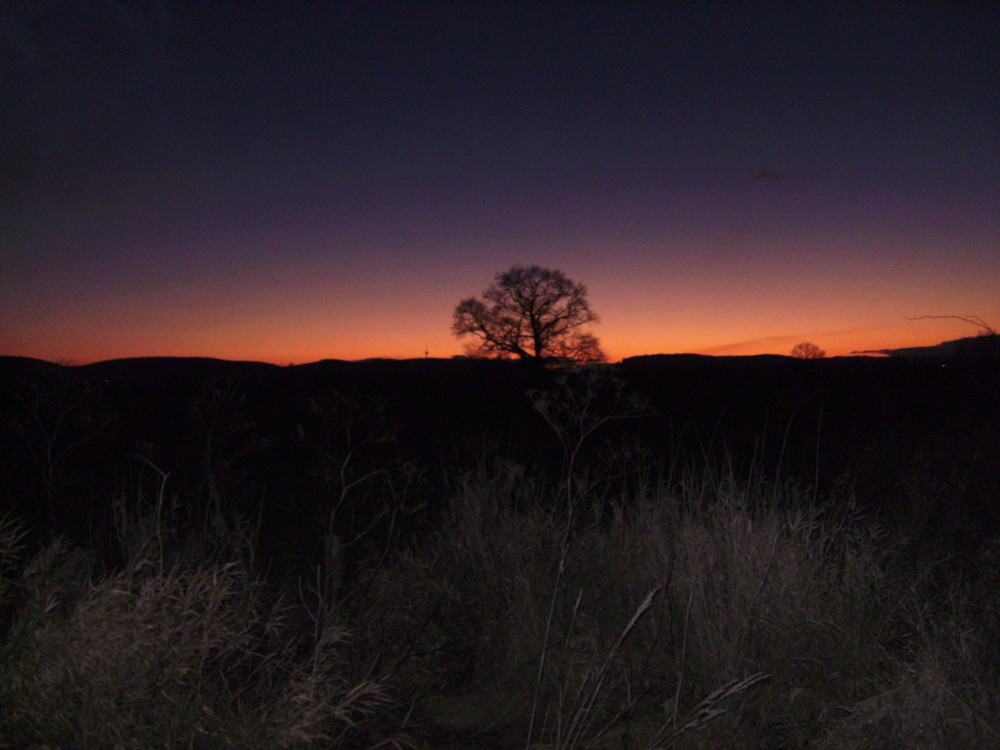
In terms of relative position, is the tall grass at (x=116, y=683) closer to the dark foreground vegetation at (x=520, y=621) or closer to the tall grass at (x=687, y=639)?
the dark foreground vegetation at (x=520, y=621)

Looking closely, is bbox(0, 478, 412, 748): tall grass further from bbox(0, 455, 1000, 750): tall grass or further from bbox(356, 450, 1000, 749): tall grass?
bbox(356, 450, 1000, 749): tall grass

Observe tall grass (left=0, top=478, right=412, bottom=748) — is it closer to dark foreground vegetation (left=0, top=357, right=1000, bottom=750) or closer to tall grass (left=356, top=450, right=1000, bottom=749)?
dark foreground vegetation (left=0, top=357, right=1000, bottom=750)

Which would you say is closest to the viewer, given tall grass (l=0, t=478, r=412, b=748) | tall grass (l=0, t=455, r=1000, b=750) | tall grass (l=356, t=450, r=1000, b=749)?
tall grass (l=0, t=478, r=412, b=748)

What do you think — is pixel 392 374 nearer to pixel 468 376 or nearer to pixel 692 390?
pixel 468 376

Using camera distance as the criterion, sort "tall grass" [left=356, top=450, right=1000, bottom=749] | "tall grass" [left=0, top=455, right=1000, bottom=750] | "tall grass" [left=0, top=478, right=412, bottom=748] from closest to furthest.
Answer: "tall grass" [left=0, top=478, right=412, bottom=748] → "tall grass" [left=0, top=455, right=1000, bottom=750] → "tall grass" [left=356, top=450, right=1000, bottom=749]

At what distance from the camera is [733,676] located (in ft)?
9.39

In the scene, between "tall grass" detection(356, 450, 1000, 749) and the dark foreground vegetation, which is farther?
"tall grass" detection(356, 450, 1000, 749)

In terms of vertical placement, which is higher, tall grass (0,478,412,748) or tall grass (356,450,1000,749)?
tall grass (0,478,412,748)

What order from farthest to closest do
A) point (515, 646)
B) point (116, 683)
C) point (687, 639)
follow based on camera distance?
point (515, 646)
point (687, 639)
point (116, 683)

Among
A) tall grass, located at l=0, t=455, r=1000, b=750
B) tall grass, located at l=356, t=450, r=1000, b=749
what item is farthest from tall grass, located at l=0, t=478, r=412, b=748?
tall grass, located at l=356, t=450, r=1000, b=749

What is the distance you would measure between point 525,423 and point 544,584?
559 inches

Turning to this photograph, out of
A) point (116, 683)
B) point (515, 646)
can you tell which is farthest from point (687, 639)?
point (116, 683)

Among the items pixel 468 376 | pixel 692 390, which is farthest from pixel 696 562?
pixel 468 376

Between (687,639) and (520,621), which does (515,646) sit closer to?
(520,621)
